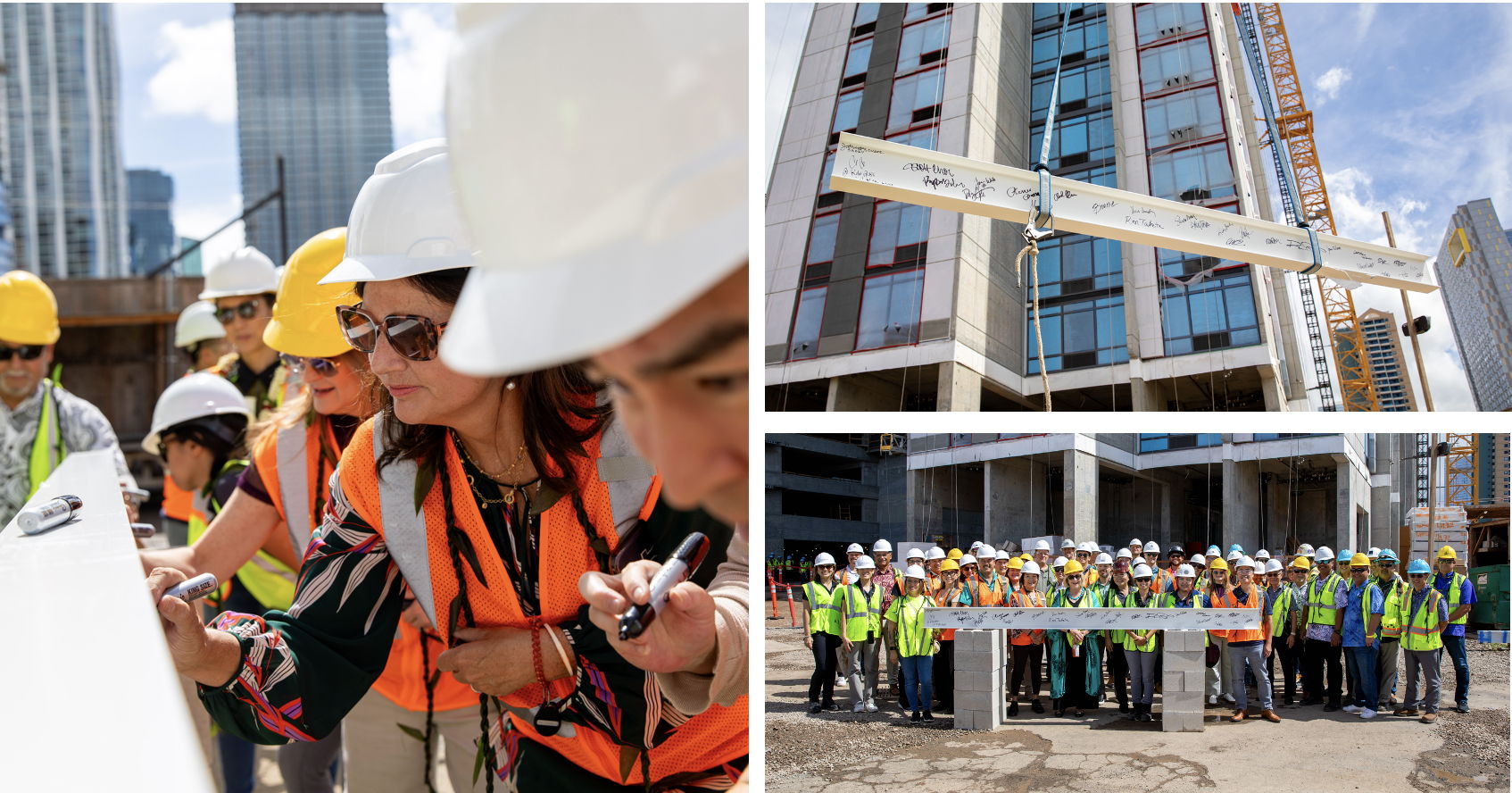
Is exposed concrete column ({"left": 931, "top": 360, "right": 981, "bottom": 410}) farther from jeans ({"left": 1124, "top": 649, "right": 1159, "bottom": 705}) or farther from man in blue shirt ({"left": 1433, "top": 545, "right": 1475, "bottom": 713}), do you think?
man in blue shirt ({"left": 1433, "top": 545, "right": 1475, "bottom": 713})

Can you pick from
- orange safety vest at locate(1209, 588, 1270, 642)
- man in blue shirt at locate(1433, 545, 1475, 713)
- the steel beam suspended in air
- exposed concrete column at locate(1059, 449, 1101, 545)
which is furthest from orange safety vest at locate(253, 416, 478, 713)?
man in blue shirt at locate(1433, 545, 1475, 713)

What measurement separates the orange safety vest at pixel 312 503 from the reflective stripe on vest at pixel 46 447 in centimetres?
239

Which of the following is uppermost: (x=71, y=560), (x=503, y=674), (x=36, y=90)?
(x=36, y=90)

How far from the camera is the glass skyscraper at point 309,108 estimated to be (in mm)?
70625

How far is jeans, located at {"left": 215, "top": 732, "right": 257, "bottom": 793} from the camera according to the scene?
3.45 m

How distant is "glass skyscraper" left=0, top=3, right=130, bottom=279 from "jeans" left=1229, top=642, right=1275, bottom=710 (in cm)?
9165

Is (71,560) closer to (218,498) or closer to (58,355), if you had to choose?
(218,498)

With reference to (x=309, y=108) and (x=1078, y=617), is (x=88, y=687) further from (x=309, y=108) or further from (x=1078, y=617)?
(x=309, y=108)

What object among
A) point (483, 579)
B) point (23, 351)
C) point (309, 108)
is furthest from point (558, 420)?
point (309, 108)

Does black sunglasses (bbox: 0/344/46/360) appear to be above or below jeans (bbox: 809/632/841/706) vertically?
above

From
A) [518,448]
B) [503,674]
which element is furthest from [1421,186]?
[503,674]

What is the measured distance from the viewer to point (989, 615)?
9.05 ft

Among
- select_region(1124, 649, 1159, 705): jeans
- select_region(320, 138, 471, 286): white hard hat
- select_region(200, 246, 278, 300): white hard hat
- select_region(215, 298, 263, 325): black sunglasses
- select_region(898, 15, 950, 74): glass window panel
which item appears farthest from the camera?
select_region(200, 246, 278, 300): white hard hat

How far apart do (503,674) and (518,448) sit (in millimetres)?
414
